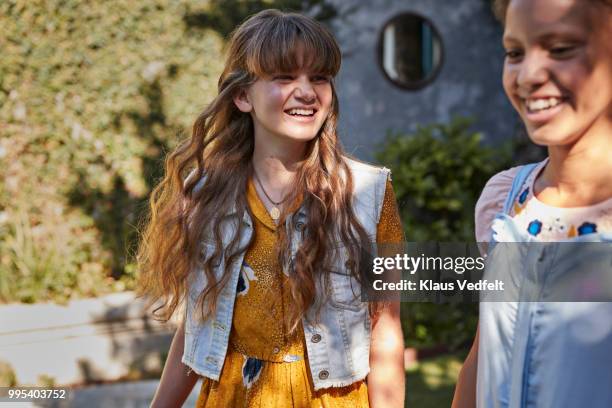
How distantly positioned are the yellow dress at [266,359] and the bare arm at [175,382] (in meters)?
0.10

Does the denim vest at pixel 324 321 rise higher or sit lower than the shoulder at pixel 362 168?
lower

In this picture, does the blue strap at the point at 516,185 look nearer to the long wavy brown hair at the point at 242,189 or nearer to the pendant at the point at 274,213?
the long wavy brown hair at the point at 242,189

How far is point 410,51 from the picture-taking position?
8.92 metres

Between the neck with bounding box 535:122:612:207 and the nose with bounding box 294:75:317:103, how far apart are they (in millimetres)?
1028

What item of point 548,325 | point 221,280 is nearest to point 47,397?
point 221,280

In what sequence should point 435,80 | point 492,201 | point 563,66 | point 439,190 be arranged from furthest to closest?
point 435,80, point 439,190, point 492,201, point 563,66

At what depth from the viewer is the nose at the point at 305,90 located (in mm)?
2358

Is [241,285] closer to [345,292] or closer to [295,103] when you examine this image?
[345,292]

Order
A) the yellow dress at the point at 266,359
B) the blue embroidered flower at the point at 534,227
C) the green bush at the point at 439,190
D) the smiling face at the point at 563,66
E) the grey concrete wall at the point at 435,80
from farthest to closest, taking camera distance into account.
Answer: the grey concrete wall at the point at 435,80
the green bush at the point at 439,190
the yellow dress at the point at 266,359
the blue embroidered flower at the point at 534,227
the smiling face at the point at 563,66

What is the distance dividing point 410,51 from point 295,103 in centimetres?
680

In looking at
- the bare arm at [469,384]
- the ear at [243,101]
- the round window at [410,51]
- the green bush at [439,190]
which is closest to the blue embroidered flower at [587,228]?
the bare arm at [469,384]

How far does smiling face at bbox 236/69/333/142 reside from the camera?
2371 millimetres

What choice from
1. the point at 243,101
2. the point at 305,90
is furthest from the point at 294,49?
the point at 243,101

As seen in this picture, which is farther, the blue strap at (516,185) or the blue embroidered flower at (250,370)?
the blue embroidered flower at (250,370)
